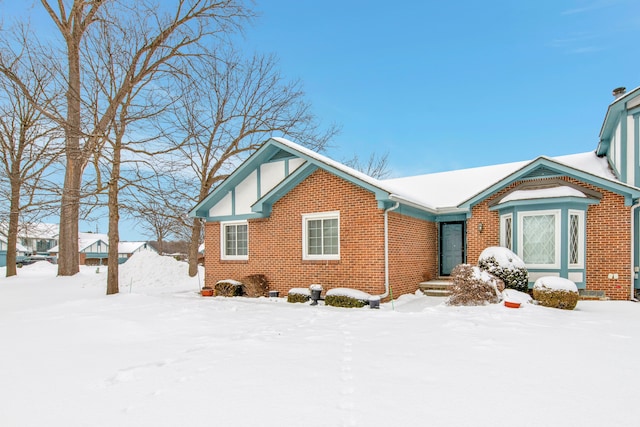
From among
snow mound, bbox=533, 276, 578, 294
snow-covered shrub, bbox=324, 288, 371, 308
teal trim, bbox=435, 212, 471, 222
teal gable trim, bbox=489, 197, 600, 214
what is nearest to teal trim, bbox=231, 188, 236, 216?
snow-covered shrub, bbox=324, 288, 371, 308

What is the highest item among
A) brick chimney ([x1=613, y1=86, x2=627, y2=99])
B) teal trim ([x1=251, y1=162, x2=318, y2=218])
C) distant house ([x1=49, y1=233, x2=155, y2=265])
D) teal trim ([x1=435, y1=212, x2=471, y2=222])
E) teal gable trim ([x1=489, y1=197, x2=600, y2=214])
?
brick chimney ([x1=613, y1=86, x2=627, y2=99])

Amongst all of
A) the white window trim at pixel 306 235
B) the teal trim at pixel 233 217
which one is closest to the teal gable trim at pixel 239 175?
the teal trim at pixel 233 217

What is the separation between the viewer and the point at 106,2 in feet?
43.2

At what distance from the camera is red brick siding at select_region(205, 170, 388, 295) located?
10.7 metres

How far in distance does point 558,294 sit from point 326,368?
718cm

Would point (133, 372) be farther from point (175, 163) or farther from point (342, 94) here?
point (342, 94)

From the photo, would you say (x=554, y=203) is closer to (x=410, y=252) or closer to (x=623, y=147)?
(x=623, y=147)

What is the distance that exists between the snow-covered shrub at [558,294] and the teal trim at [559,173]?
374 cm

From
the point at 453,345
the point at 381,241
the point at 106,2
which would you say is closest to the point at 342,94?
the point at 106,2

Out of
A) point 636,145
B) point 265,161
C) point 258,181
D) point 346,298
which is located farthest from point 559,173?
point 258,181

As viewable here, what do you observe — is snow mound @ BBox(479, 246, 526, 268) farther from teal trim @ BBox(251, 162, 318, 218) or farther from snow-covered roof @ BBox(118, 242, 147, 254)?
snow-covered roof @ BBox(118, 242, 147, 254)

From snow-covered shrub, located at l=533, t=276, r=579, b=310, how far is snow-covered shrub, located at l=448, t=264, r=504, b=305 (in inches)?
41.0

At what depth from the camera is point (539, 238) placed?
11258 mm

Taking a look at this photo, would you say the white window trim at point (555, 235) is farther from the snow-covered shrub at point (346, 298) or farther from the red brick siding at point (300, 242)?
the snow-covered shrub at point (346, 298)
